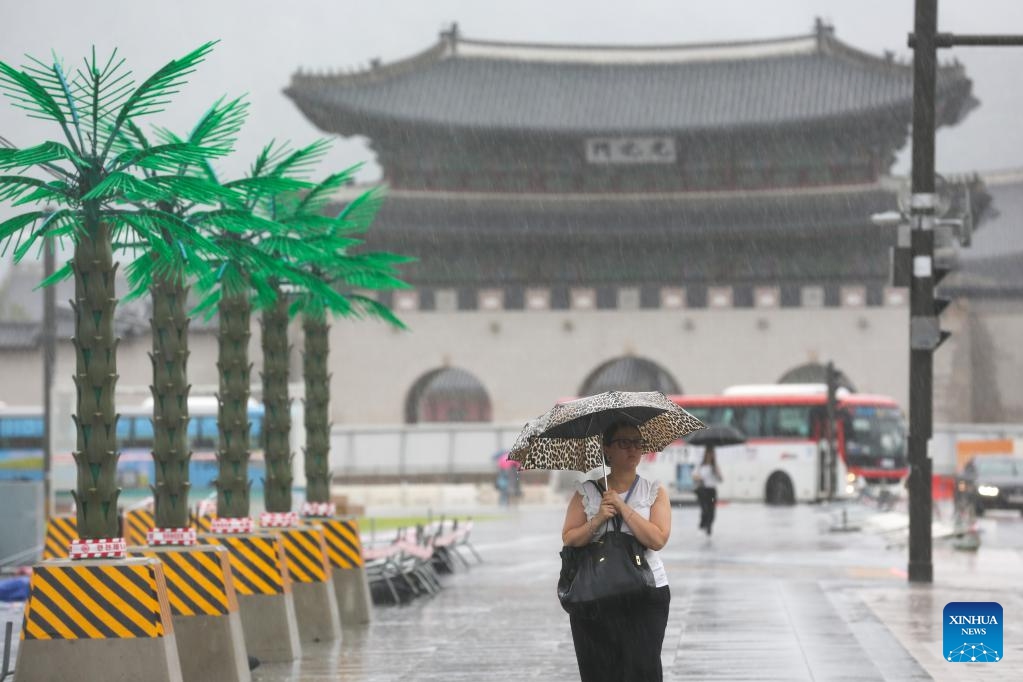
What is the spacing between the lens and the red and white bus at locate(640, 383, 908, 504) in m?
44.6

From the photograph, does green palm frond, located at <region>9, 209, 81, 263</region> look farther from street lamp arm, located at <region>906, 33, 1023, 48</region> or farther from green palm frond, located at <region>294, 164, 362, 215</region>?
street lamp arm, located at <region>906, 33, 1023, 48</region>

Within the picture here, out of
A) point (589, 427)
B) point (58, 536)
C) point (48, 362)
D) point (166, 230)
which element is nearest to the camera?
point (589, 427)

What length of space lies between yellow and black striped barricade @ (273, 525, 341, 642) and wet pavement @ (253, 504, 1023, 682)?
0.26 metres

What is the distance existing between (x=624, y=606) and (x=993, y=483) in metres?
31.3

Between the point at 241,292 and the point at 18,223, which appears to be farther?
the point at 241,292

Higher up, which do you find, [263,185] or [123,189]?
[263,185]

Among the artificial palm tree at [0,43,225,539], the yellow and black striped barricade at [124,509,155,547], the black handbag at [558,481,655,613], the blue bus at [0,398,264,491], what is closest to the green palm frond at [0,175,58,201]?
the artificial palm tree at [0,43,225,539]

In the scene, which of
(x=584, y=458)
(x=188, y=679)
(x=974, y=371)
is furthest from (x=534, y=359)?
(x=584, y=458)

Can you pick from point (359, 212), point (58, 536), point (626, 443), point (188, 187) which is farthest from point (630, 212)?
point (626, 443)

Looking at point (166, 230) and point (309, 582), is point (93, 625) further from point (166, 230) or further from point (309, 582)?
point (309, 582)

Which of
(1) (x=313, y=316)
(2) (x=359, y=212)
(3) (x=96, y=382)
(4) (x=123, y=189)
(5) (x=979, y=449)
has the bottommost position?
(5) (x=979, y=449)

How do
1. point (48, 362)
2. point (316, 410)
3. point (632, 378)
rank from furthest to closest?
point (632, 378)
point (48, 362)
point (316, 410)

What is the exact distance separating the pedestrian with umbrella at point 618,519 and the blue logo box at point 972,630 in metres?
1.70

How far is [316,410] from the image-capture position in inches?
648
